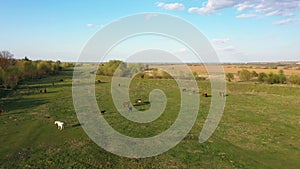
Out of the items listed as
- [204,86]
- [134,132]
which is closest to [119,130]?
[134,132]

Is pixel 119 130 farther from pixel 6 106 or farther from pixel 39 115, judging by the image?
pixel 6 106

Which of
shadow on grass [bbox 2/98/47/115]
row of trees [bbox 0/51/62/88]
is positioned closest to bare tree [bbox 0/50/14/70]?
row of trees [bbox 0/51/62/88]

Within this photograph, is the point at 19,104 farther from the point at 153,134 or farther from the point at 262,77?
the point at 262,77

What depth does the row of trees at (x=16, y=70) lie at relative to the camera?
205ft

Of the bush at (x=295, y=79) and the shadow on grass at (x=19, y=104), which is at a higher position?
the bush at (x=295, y=79)

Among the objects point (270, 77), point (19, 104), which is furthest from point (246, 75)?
point (19, 104)

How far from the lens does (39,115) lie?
1270 inches

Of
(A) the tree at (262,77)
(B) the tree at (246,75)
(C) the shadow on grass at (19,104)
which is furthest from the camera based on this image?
(B) the tree at (246,75)

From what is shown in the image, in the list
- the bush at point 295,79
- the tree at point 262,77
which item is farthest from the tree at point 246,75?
the bush at point 295,79

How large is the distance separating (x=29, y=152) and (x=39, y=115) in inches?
547

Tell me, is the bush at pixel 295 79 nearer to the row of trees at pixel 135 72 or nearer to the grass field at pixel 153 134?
the row of trees at pixel 135 72

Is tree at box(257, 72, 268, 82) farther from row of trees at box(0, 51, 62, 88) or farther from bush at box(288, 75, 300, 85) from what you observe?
Answer: row of trees at box(0, 51, 62, 88)

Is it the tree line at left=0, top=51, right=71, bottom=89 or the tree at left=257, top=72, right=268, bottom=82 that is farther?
the tree at left=257, top=72, right=268, bottom=82

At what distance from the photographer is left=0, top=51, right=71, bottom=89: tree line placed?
62.4 m
